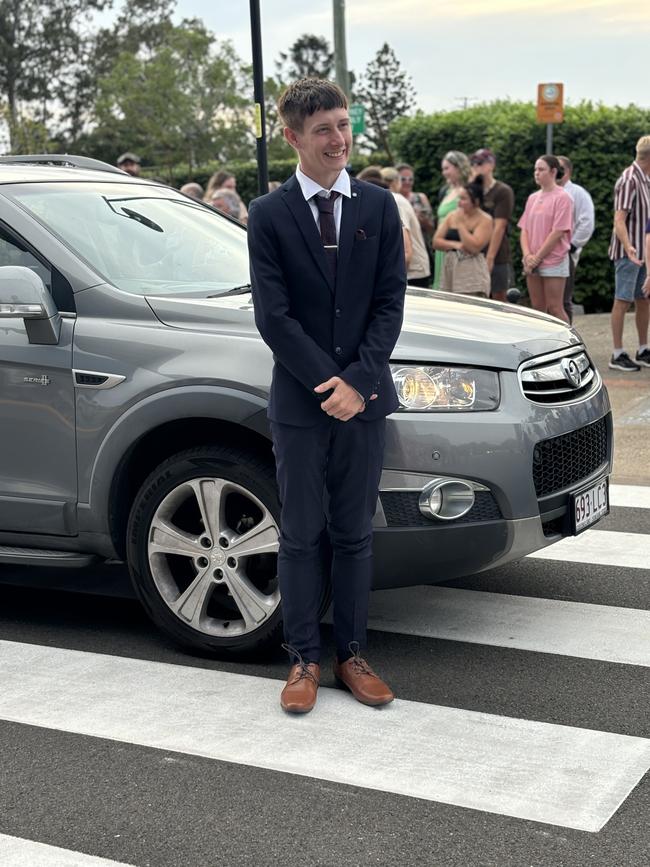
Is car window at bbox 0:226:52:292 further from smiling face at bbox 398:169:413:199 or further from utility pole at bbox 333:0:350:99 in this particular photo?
utility pole at bbox 333:0:350:99

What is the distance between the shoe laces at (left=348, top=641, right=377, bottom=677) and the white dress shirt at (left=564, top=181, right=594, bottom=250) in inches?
358

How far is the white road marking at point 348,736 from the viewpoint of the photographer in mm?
3490

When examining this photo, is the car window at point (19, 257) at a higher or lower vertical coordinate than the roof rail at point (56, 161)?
lower

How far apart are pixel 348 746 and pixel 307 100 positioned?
1.95 metres

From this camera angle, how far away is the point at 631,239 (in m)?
11.0


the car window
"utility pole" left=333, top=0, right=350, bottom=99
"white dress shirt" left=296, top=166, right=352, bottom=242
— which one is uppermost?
"utility pole" left=333, top=0, right=350, bottom=99

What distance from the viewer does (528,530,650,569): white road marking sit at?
5895 millimetres

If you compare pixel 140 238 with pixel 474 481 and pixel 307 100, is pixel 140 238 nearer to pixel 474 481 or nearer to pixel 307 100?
pixel 307 100

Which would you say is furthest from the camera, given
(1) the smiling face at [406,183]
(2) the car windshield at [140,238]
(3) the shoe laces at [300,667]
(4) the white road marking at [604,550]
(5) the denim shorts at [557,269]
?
(1) the smiling face at [406,183]

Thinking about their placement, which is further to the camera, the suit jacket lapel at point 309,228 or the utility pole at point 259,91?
the utility pole at point 259,91

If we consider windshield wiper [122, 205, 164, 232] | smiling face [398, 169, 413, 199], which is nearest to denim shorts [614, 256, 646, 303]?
smiling face [398, 169, 413, 199]

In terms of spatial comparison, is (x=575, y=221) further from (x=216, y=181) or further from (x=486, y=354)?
(x=486, y=354)

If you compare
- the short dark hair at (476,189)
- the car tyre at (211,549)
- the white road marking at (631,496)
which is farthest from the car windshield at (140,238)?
the short dark hair at (476,189)

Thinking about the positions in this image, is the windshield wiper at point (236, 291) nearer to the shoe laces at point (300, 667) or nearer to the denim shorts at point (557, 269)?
the shoe laces at point (300, 667)
